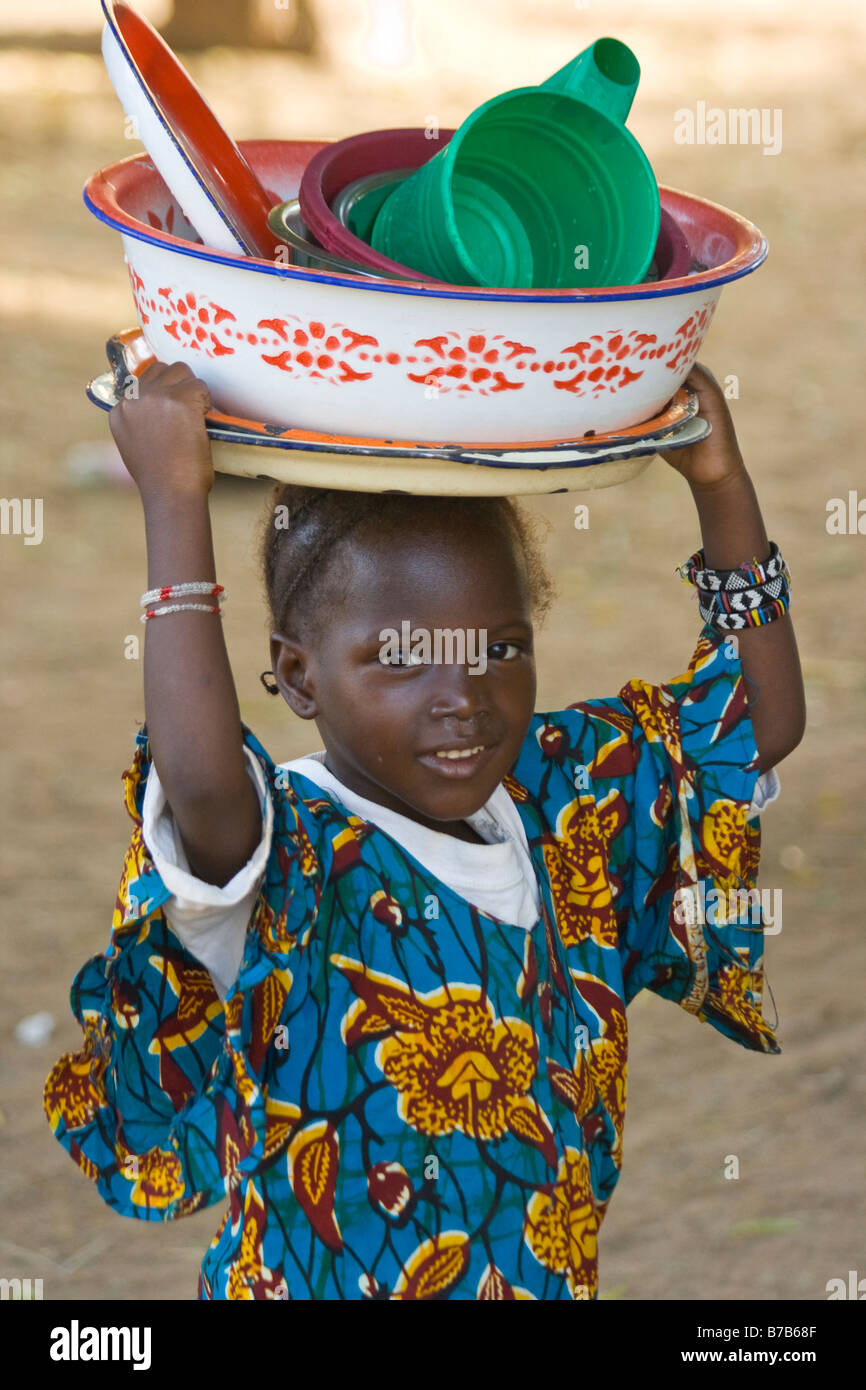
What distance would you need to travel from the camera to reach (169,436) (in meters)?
1.45

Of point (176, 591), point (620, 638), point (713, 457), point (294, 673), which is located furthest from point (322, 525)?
point (620, 638)

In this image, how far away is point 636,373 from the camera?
1502mm

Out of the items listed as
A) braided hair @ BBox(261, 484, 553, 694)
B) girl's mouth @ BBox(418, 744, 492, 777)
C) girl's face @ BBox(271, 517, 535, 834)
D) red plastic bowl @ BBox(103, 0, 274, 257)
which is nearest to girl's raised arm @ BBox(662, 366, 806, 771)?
braided hair @ BBox(261, 484, 553, 694)

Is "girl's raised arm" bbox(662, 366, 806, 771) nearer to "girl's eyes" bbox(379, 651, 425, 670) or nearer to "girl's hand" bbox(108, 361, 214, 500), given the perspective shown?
"girl's eyes" bbox(379, 651, 425, 670)

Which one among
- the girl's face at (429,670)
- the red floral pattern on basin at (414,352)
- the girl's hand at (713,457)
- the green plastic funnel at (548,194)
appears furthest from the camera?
the girl's hand at (713,457)

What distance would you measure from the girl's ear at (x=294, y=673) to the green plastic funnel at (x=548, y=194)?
44 cm

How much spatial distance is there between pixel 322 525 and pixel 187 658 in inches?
12.4

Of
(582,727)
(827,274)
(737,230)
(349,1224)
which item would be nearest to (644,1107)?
(582,727)

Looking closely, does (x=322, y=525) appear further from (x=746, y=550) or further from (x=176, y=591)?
(x=746, y=550)

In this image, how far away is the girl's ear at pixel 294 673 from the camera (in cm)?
173

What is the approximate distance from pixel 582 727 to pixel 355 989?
0.53 meters

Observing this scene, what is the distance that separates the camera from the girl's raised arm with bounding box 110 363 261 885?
1446 mm

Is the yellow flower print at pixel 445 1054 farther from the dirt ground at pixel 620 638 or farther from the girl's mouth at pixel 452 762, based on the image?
the dirt ground at pixel 620 638

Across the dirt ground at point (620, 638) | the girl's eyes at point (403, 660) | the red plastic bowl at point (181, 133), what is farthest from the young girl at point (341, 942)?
the dirt ground at point (620, 638)
